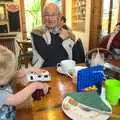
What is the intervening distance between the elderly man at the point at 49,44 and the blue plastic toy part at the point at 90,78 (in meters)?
0.96

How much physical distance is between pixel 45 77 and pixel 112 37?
126 centimetres

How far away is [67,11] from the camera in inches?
205

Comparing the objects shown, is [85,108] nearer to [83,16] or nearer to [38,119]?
[38,119]

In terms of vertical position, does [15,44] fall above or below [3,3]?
below

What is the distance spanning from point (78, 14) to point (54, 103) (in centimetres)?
382

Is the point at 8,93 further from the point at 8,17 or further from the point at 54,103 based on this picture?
the point at 8,17

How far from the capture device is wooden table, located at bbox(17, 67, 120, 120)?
3.22 ft

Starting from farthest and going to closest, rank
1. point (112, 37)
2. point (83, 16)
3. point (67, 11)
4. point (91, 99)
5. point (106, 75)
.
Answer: point (67, 11)
point (83, 16)
point (112, 37)
point (106, 75)
point (91, 99)

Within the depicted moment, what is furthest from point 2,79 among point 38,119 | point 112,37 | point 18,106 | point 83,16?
point 83,16

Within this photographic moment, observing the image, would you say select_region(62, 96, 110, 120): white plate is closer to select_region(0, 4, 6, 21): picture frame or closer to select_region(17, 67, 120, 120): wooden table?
select_region(17, 67, 120, 120): wooden table

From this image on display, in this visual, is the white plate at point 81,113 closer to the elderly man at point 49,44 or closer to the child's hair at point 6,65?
the child's hair at point 6,65

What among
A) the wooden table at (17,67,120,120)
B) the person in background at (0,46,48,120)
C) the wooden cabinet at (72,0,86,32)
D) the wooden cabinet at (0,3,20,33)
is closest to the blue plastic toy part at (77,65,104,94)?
the wooden table at (17,67,120,120)

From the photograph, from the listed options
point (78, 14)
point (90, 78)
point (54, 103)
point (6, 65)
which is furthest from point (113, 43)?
point (78, 14)

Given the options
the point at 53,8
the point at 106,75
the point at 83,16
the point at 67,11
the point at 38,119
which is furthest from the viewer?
the point at 67,11
